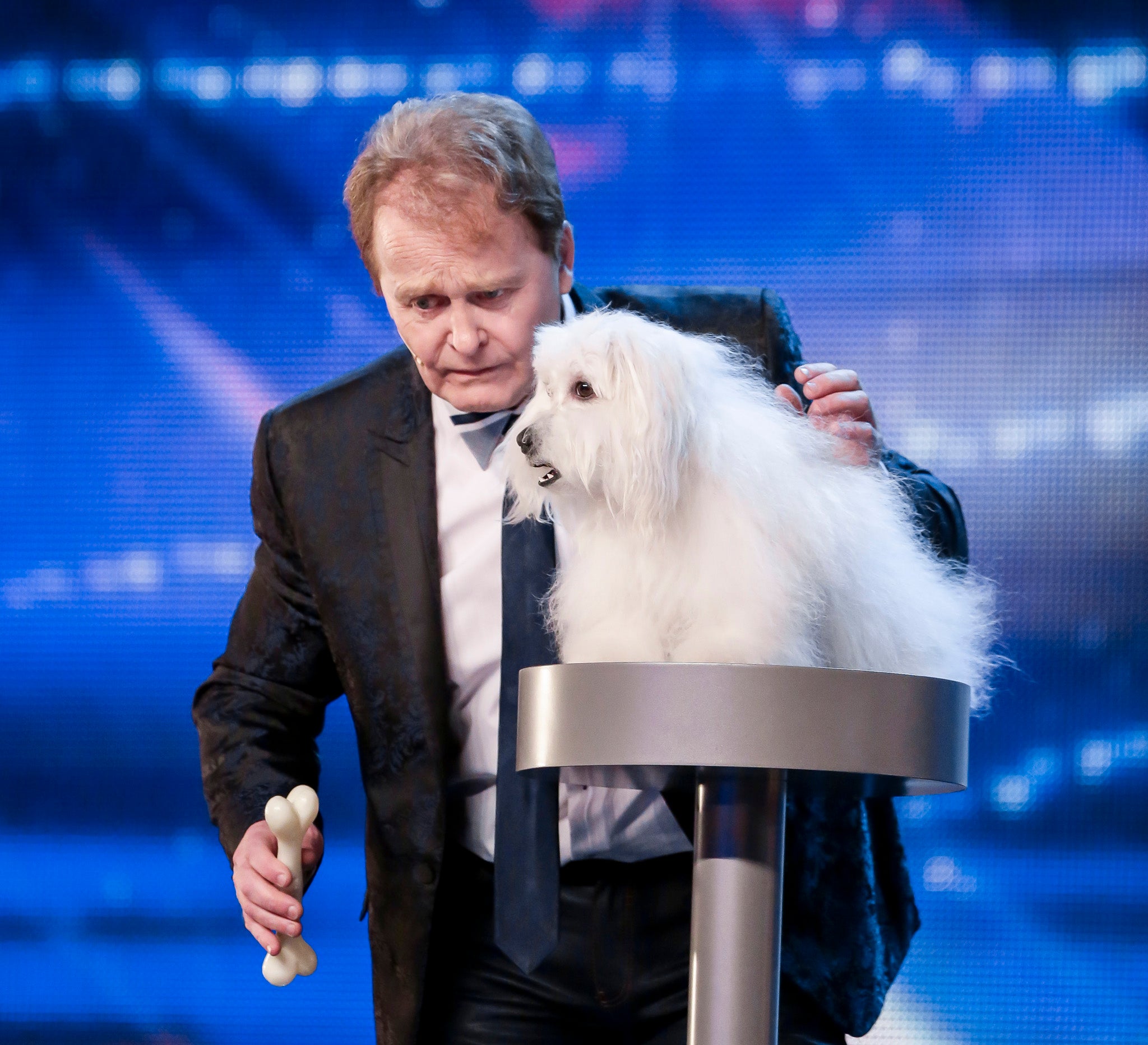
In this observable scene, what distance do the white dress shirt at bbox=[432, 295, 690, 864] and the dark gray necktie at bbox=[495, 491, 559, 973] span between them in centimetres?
6

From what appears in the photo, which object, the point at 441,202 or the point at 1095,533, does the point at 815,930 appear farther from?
the point at 1095,533

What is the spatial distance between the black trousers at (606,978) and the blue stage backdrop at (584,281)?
143cm

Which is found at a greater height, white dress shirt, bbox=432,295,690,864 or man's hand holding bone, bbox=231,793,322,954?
white dress shirt, bbox=432,295,690,864

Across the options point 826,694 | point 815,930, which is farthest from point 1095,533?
point 826,694

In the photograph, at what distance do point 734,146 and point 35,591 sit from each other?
1934 mm

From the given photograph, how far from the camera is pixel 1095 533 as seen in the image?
2.84 metres

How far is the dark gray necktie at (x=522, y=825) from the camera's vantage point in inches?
57.2

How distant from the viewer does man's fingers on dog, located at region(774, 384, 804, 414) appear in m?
1.44

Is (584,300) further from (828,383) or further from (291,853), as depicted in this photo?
(291,853)

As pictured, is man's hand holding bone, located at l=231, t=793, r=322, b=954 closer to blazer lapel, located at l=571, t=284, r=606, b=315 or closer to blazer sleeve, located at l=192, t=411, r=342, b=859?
blazer sleeve, located at l=192, t=411, r=342, b=859

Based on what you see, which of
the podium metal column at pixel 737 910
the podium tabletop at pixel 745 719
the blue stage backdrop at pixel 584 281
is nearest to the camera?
the podium tabletop at pixel 745 719

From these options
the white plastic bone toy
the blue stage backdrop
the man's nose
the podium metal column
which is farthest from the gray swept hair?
the blue stage backdrop

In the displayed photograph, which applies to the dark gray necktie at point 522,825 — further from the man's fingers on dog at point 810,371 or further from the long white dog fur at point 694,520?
the man's fingers on dog at point 810,371

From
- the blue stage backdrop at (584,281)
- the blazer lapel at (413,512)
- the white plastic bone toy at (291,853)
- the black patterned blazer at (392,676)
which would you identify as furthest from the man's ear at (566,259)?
the blue stage backdrop at (584,281)
